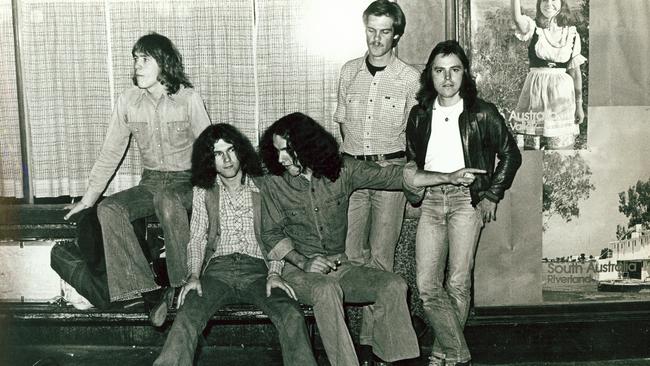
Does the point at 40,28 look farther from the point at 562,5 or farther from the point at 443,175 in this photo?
the point at 562,5

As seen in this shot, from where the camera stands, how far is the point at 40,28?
5852mm

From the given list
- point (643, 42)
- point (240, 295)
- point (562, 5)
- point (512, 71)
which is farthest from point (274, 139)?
point (643, 42)

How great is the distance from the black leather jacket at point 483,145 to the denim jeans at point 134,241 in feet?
5.97

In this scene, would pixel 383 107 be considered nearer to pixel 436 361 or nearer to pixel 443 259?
→ pixel 443 259

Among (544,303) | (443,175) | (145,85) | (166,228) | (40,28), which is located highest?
(40,28)

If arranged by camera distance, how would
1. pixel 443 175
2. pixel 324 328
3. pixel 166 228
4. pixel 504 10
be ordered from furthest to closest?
pixel 504 10 → pixel 166 228 → pixel 443 175 → pixel 324 328

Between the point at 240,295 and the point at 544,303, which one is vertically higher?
the point at 240,295

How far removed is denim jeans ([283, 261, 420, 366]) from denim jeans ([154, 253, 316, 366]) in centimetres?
14

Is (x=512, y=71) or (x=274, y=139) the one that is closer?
(x=274, y=139)

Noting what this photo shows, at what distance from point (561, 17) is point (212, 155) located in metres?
3.07

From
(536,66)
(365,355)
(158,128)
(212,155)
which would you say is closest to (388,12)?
(536,66)

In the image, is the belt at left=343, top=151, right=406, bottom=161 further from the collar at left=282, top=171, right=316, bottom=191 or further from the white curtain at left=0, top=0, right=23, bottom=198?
the white curtain at left=0, top=0, right=23, bottom=198

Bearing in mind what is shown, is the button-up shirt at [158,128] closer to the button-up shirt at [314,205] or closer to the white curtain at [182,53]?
the white curtain at [182,53]

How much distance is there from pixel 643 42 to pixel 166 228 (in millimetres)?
4150
